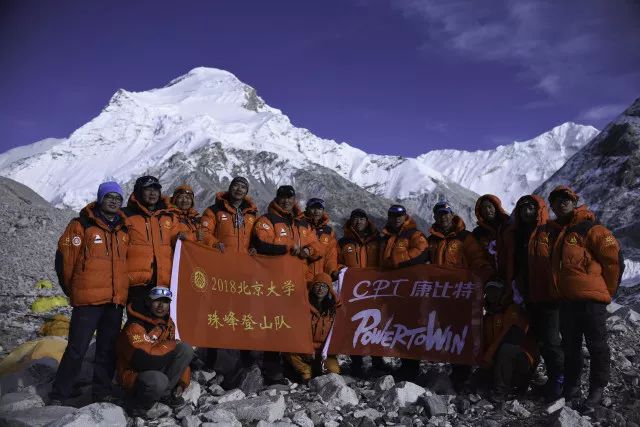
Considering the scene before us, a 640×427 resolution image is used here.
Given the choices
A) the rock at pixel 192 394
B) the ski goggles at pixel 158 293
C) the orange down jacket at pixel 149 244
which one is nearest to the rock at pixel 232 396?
the rock at pixel 192 394

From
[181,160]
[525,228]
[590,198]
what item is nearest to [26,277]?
[525,228]

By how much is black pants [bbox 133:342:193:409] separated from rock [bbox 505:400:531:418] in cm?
328

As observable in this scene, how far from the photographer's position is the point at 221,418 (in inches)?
194

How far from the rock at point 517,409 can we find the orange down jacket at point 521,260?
111 centimetres

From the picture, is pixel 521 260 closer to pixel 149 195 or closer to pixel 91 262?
pixel 149 195

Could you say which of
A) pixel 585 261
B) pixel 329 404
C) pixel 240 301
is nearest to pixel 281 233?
pixel 240 301

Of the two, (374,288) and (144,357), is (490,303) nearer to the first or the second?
(374,288)

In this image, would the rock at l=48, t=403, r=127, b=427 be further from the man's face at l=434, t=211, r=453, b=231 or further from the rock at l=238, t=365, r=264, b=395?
the man's face at l=434, t=211, r=453, b=231

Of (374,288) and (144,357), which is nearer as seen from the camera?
(144,357)

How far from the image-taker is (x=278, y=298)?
22.2ft

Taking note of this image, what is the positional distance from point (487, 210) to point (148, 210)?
405 centimetres

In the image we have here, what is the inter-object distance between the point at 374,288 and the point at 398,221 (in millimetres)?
976

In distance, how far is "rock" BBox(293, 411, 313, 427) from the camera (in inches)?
199

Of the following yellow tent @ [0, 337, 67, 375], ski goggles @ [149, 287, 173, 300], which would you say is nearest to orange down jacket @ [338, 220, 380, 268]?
ski goggles @ [149, 287, 173, 300]
